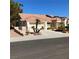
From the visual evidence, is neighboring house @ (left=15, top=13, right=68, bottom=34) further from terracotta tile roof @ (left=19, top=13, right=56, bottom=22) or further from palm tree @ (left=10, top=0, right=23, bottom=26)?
palm tree @ (left=10, top=0, right=23, bottom=26)

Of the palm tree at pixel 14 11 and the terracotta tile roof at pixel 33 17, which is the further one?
the terracotta tile roof at pixel 33 17

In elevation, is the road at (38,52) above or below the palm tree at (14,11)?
below

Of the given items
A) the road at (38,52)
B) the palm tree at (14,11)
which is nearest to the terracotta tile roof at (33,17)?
the palm tree at (14,11)

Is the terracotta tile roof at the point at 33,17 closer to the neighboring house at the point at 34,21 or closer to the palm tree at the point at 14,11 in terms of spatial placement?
the neighboring house at the point at 34,21

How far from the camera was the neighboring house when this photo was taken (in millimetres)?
20000

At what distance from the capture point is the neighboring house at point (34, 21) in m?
20.0
